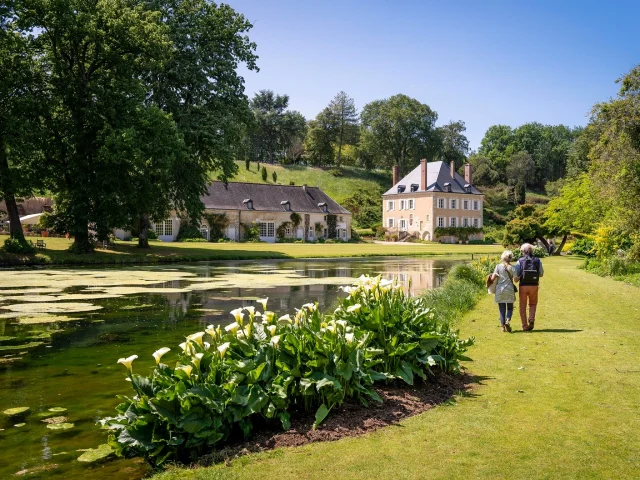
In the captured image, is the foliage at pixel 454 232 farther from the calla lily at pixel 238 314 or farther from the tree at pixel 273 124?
the calla lily at pixel 238 314

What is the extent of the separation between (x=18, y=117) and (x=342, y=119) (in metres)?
77.9

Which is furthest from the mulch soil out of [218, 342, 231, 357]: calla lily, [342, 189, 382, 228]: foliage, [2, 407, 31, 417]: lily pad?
[342, 189, 382, 228]: foliage

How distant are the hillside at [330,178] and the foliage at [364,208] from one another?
1512 millimetres

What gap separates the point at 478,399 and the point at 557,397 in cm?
92

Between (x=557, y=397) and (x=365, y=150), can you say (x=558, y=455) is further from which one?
(x=365, y=150)

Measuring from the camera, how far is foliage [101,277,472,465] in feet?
16.8

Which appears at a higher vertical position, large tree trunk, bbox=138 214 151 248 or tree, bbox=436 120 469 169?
tree, bbox=436 120 469 169

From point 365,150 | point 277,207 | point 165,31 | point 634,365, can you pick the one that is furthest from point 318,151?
point 634,365

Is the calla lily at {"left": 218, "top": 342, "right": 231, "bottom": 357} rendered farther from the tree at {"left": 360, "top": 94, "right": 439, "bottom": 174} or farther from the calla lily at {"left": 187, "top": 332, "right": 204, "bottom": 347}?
the tree at {"left": 360, "top": 94, "right": 439, "bottom": 174}

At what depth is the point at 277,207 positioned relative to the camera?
6762 centimetres

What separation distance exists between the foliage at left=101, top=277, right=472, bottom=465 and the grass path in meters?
0.41

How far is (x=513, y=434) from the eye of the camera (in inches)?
217

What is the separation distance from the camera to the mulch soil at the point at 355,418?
5301 millimetres

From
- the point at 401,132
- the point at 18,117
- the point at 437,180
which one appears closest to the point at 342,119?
the point at 401,132
